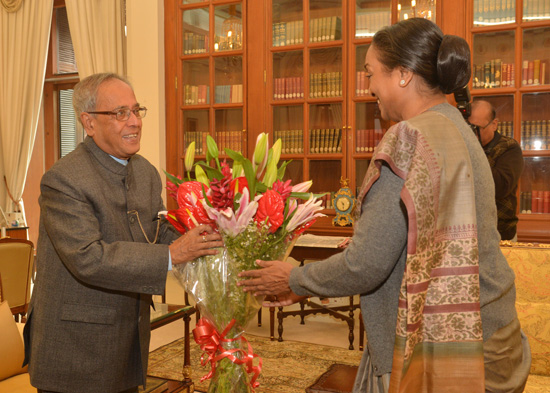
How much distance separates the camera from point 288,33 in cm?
539

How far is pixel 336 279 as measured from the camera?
1424mm

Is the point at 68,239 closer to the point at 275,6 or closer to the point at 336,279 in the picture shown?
the point at 336,279

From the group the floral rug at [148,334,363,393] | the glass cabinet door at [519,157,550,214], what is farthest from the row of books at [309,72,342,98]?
the floral rug at [148,334,363,393]

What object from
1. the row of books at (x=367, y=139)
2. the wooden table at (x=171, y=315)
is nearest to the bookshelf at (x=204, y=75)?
the row of books at (x=367, y=139)

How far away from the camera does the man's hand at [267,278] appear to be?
1.48 meters

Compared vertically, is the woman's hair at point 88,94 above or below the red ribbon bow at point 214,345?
above

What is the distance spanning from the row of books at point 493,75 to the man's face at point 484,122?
59cm

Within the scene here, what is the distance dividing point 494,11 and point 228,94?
2.64 metres

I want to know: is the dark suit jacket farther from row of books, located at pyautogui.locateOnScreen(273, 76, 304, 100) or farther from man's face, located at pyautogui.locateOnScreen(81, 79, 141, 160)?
row of books, located at pyautogui.locateOnScreen(273, 76, 304, 100)

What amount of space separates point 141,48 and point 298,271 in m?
5.00

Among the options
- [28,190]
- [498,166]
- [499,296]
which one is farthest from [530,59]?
[28,190]

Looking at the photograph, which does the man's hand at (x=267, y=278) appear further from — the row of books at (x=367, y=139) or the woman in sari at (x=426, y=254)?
the row of books at (x=367, y=139)

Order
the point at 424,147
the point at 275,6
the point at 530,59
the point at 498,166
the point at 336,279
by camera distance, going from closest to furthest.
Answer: the point at 424,147 < the point at 336,279 < the point at 498,166 < the point at 530,59 < the point at 275,6

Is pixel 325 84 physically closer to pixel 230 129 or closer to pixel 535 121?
pixel 230 129
